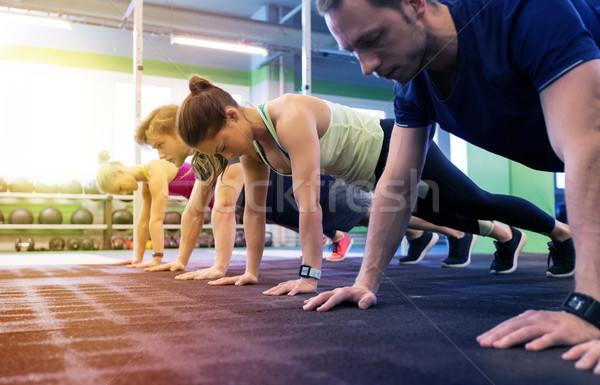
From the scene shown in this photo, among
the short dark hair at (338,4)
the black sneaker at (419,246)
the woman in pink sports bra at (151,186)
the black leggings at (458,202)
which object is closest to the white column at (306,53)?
the woman in pink sports bra at (151,186)

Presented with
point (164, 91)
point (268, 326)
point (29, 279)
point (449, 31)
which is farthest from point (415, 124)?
point (164, 91)

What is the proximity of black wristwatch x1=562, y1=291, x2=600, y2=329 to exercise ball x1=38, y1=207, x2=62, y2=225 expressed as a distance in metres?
6.04

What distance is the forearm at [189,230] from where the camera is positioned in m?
2.24

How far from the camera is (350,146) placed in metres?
1.61

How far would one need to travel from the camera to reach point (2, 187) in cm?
550

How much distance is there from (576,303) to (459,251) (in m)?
2.02

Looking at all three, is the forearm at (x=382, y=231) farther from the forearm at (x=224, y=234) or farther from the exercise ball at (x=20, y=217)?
the exercise ball at (x=20, y=217)

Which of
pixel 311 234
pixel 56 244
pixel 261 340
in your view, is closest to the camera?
pixel 261 340

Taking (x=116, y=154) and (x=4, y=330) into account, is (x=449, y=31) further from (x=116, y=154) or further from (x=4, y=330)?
(x=116, y=154)

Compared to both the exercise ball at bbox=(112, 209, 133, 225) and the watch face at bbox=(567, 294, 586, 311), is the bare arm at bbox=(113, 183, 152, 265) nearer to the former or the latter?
the watch face at bbox=(567, 294, 586, 311)

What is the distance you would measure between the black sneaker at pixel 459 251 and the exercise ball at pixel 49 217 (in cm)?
485

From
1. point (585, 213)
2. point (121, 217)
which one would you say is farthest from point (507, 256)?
point (121, 217)

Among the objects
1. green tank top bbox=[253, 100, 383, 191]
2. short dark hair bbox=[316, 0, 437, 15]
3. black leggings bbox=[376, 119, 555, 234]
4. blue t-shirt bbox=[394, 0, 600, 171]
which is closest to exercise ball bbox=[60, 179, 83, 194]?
green tank top bbox=[253, 100, 383, 191]

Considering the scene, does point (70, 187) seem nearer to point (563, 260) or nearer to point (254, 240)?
point (254, 240)
